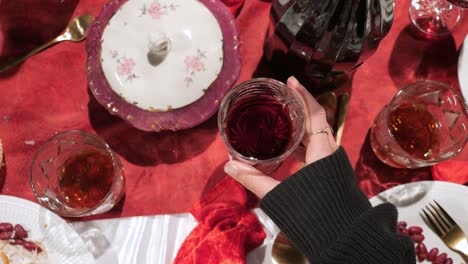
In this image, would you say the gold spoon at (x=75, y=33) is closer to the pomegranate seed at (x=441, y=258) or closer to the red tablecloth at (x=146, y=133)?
the red tablecloth at (x=146, y=133)

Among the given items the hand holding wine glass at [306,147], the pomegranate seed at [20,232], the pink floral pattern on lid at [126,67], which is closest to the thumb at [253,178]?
the hand holding wine glass at [306,147]

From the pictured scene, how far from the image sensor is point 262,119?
2.26ft

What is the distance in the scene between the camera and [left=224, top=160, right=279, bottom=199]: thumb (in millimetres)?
623

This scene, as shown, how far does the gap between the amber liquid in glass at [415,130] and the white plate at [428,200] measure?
5 centimetres

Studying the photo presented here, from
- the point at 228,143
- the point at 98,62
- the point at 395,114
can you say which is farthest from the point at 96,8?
the point at 395,114

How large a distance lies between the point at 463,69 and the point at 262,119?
34 centimetres

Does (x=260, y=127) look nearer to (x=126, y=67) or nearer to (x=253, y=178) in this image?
(x=253, y=178)

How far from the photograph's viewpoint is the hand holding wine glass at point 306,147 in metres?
0.63

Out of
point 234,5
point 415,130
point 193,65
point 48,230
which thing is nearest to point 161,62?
point 193,65

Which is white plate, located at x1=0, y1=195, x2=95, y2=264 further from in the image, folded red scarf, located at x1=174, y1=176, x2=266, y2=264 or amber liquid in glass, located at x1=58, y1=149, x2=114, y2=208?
folded red scarf, located at x1=174, y1=176, x2=266, y2=264

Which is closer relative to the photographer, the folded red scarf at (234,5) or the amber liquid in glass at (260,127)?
the amber liquid in glass at (260,127)

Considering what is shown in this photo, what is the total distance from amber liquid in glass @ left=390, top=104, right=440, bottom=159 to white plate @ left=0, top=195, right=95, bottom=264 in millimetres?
508

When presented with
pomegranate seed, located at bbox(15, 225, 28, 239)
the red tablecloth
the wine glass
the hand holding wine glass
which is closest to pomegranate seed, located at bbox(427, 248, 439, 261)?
the red tablecloth

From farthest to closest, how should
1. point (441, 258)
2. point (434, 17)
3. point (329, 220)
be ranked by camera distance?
point (434, 17)
point (441, 258)
point (329, 220)
